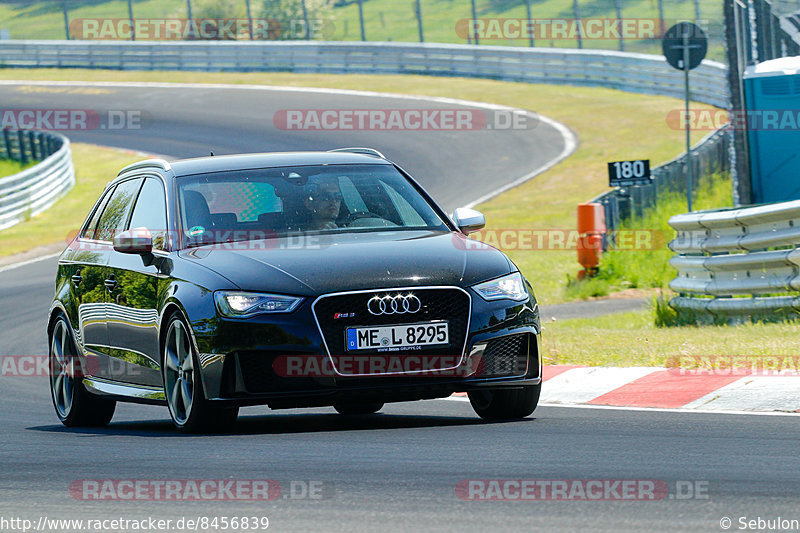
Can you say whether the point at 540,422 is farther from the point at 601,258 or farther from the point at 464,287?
the point at 601,258

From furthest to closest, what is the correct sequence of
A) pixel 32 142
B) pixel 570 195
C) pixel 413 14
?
1. pixel 413 14
2. pixel 32 142
3. pixel 570 195

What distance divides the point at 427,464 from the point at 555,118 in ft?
105

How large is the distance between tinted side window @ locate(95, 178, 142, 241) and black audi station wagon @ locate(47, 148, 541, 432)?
7cm

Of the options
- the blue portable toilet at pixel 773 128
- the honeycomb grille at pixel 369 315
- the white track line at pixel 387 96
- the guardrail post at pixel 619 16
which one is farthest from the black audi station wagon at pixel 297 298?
the guardrail post at pixel 619 16

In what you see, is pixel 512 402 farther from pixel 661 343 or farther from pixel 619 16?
pixel 619 16

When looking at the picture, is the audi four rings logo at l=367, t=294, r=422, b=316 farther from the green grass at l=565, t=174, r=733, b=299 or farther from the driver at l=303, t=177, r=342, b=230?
Result: the green grass at l=565, t=174, r=733, b=299

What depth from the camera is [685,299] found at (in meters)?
13.1

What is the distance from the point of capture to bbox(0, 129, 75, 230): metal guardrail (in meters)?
28.9

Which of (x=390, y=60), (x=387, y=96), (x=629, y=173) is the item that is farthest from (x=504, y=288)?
(x=390, y=60)

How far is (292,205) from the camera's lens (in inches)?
339

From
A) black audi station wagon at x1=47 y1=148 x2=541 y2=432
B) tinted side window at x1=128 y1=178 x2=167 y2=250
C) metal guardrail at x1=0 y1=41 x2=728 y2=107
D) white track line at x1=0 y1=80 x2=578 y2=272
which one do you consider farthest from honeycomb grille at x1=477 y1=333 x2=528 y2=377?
Answer: metal guardrail at x1=0 y1=41 x2=728 y2=107

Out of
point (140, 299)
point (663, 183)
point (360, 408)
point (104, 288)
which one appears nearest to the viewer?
point (140, 299)

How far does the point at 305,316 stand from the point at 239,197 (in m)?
1.44

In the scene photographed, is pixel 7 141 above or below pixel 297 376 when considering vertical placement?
below
